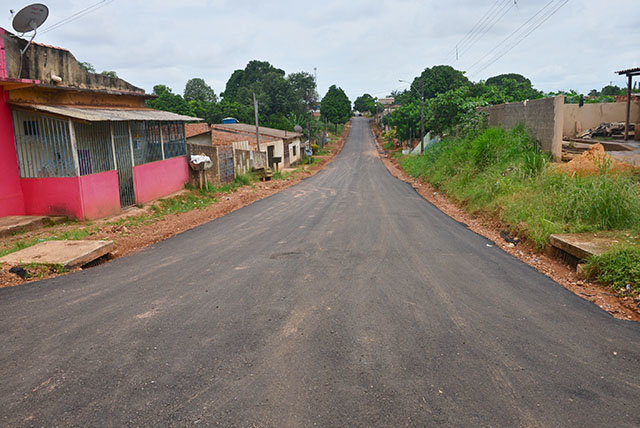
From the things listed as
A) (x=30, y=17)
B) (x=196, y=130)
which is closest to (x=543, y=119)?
(x=30, y=17)

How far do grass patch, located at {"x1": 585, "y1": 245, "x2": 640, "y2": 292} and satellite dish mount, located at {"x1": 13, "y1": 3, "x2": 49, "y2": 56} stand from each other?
45.4 ft

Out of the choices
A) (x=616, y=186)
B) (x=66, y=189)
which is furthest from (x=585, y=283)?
(x=66, y=189)

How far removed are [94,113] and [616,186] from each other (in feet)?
44.3

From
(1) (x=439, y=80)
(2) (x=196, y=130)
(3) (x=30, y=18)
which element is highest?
(1) (x=439, y=80)

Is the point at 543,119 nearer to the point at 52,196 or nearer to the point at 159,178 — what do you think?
the point at 159,178

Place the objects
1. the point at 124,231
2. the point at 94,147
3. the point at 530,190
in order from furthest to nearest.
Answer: the point at 94,147 → the point at 530,190 → the point at 124,231

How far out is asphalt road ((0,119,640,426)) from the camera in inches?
133

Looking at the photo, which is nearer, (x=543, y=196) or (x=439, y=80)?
(x=543, y=196)

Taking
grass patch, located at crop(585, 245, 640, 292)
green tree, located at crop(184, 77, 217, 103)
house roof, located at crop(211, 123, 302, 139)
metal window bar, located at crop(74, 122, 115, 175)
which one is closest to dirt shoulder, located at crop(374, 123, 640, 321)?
grass patch, located at crop(585, 245, 640, 292)

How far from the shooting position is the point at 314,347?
4391 mm

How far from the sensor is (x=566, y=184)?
10.5 meters

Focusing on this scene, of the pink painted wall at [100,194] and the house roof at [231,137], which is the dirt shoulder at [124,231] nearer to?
the pink painted wall at [100,194]

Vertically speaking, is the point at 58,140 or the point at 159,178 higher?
the point at 58,140

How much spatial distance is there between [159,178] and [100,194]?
4132 millimetres
